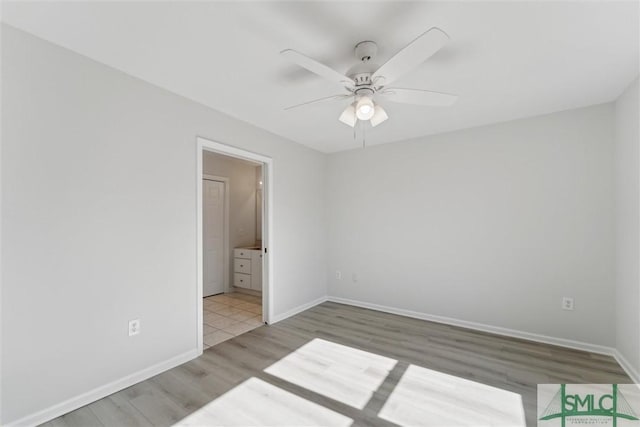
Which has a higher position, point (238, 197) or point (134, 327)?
point (238, 197)

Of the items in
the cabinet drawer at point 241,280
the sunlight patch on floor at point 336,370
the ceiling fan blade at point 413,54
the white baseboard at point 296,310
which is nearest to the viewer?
the ceiling fan blade at point 413,54

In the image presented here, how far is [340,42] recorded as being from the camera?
1.79m

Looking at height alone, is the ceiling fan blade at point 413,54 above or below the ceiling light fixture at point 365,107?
above

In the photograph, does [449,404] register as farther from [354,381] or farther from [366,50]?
[366,50]

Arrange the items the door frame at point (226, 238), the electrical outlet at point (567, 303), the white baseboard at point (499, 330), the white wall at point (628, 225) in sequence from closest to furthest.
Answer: the white wall at point (628, 225)
the white baseboard at point (499, 330)
the electrical outlet at point (567, 303)
the door frame at point (226, 238)

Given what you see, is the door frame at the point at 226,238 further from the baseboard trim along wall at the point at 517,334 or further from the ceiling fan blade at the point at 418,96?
the ceiling fan blade at the point at 418,96

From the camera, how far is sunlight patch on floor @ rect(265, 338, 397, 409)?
6.81 ft

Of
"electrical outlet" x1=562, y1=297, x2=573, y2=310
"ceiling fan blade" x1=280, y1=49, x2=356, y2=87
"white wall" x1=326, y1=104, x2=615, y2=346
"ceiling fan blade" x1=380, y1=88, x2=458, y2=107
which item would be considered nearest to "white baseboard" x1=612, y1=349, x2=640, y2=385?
"white wall" x1=326, y1=104, x2=615, y2=346

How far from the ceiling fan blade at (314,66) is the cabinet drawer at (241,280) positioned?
12.8 feet

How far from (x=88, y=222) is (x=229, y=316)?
2293 millimetres

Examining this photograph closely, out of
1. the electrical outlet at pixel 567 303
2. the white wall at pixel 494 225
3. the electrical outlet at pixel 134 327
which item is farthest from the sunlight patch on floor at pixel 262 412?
the electrical outlet at pixel 567 303

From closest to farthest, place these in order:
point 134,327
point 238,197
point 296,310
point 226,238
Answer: point 134,327, point 296,310, point 226,238, point 238,197

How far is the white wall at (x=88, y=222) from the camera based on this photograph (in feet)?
5.45

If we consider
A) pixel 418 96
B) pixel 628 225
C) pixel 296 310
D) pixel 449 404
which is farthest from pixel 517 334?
pixel 418 96
